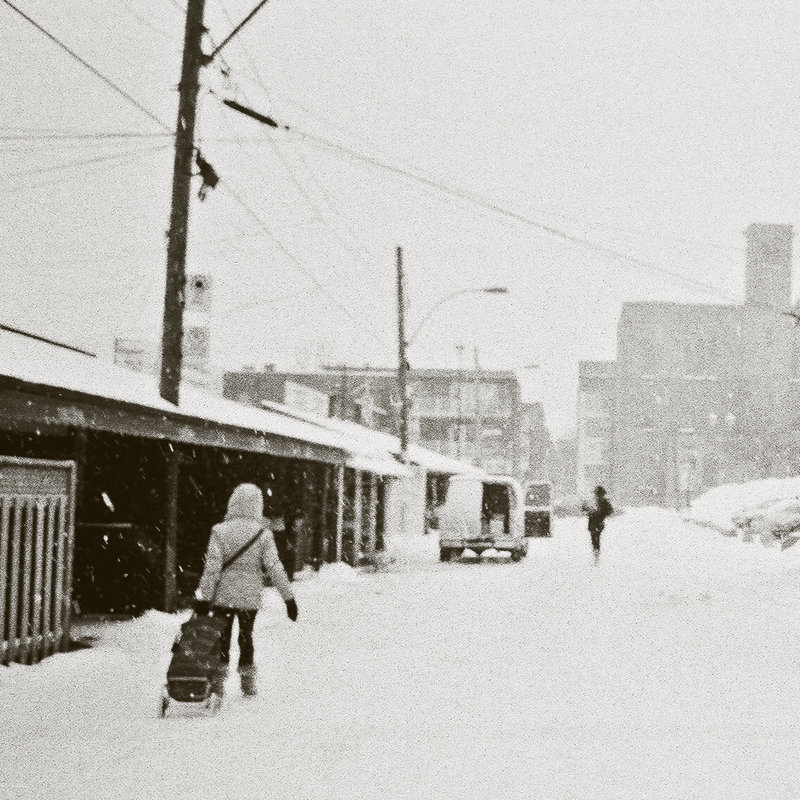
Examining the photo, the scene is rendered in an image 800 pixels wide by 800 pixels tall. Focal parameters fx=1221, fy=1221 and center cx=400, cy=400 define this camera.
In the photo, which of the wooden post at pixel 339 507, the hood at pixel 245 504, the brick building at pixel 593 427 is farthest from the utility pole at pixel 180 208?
the brick building at pixel 593 427

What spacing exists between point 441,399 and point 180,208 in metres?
87.4

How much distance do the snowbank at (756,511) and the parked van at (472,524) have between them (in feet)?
28.6

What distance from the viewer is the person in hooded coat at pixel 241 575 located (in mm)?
9023

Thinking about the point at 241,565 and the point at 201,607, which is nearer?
the point at 201,607

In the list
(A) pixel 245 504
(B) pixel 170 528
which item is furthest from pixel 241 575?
(B) pixel 170 528

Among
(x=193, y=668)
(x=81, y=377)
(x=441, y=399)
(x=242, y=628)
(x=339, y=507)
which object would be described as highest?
(x=441, y=399)

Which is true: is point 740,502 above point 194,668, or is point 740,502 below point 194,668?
above

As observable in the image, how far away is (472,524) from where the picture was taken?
3180 cm

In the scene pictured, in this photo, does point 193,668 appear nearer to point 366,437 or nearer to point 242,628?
point 242,628

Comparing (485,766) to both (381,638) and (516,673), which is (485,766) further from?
(381,638)

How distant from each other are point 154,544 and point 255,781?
10516 millimetres

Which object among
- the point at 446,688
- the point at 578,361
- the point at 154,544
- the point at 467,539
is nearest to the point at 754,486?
the point at 467,539

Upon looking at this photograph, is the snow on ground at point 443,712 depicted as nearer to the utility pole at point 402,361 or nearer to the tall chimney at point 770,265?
the utility pole at point 402,361

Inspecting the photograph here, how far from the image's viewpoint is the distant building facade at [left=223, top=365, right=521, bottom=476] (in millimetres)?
102812
